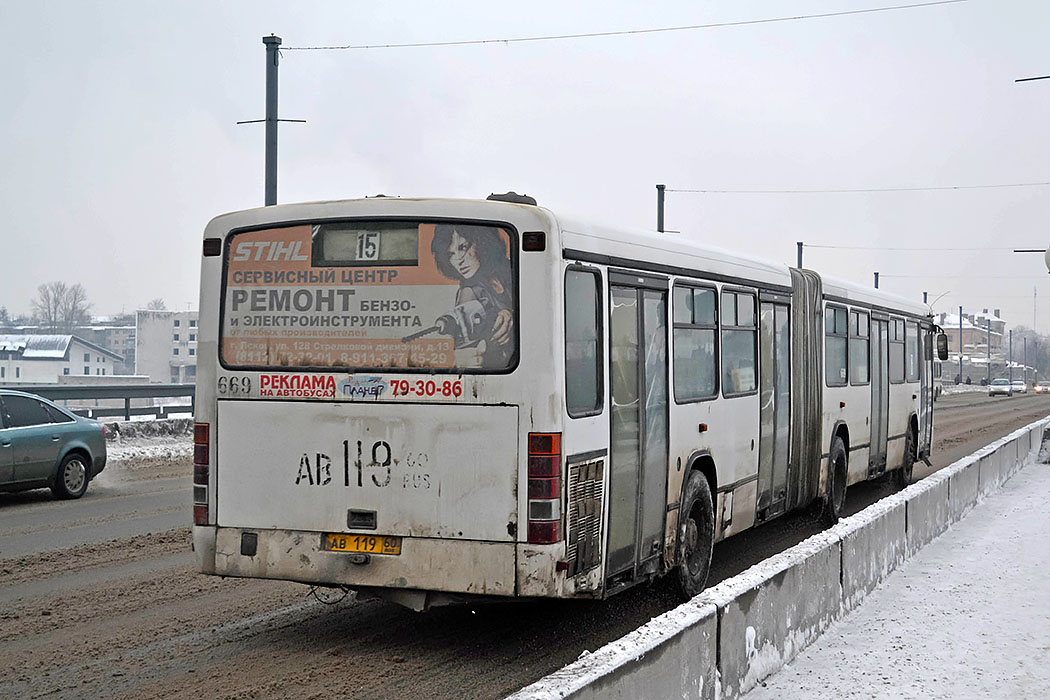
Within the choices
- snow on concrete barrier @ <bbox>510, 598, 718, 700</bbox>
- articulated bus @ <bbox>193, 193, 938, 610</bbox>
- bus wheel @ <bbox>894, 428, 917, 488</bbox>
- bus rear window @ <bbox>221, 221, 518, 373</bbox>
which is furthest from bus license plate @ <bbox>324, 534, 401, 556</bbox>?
A: bus wheel @ <bbox>894, 428, 917, 488</bbox>

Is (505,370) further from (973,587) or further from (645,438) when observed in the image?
(973,587)

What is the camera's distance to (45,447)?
15.7 metres

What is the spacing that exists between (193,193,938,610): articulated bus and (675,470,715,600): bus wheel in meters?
0.36

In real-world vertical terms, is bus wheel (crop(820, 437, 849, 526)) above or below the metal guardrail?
below

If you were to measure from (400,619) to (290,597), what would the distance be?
1128mm

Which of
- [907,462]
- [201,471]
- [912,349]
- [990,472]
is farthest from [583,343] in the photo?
[912,349]

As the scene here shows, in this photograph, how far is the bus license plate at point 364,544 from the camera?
7.34m

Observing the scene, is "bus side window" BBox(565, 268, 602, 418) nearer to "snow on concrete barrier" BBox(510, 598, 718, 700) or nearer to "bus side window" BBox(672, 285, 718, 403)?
"bus side window" BBox(672, 285, 718, 403)

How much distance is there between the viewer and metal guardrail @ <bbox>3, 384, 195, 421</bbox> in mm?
23234

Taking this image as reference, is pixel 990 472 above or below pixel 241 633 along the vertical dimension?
above

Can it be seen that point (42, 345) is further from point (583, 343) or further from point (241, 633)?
point (583, 343)

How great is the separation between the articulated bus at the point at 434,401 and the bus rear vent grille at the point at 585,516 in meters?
0.02

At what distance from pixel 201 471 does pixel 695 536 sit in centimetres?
383

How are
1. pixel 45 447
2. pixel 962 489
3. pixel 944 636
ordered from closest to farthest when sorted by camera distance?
pixel 944 636 < pixel 962 489 < pixel 45 447
